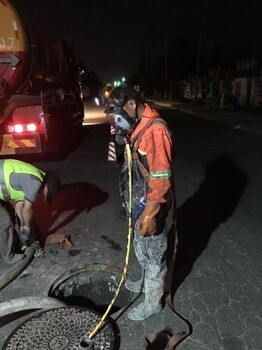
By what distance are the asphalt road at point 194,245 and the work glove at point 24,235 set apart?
0.84 ft

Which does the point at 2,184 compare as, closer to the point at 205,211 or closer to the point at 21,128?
the point at 205,211

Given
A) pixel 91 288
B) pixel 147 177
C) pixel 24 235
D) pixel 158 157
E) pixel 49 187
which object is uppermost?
pixel 158 157

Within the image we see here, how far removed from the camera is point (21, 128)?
21.1 feet

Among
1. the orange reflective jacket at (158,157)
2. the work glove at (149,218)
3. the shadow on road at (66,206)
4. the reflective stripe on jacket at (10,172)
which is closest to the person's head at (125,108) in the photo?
the orange reflective jacket at (158,157)

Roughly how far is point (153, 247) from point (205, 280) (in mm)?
935

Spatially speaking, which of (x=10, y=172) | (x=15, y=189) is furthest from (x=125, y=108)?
(x=15, y=189)

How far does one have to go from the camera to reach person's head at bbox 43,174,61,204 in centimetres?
356

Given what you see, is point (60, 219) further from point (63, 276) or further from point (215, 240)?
point (215, 240)

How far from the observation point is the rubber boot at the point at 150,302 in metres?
2.65

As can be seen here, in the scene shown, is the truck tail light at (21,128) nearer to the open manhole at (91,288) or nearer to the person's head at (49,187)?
the person's head at (49,187)

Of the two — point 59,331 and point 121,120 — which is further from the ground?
point 121,120

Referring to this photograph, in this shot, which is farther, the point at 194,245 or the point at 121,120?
the point at 194,245

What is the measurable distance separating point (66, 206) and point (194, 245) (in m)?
2.16

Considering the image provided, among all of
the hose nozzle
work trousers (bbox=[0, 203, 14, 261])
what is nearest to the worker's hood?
the hose nozzle
